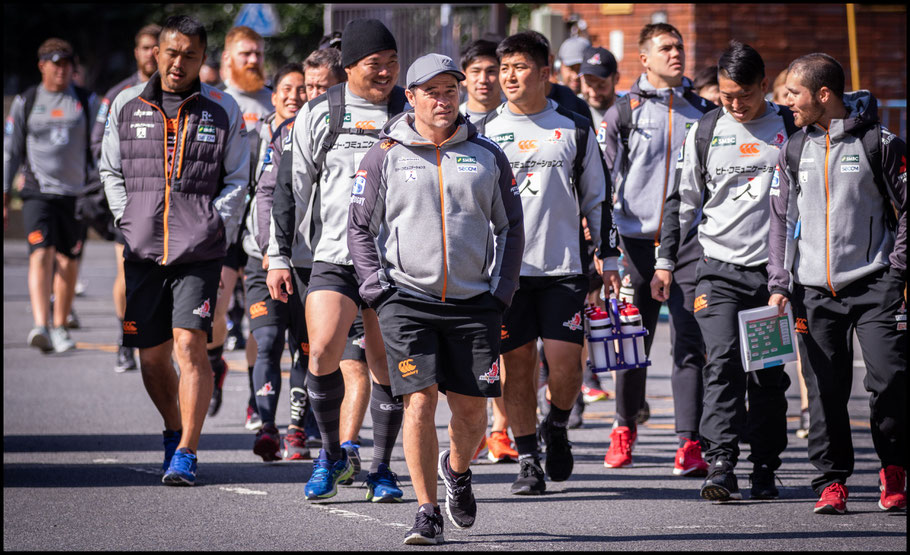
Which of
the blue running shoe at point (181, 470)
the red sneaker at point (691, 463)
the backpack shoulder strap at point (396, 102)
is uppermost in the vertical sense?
the backpack shoulder strap at point (396, 102)

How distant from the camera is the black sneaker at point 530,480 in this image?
24.1 feet

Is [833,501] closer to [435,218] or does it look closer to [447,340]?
[447,340]

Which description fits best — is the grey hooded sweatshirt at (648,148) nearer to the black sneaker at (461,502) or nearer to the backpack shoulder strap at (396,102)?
the backpack shoulder strap at (396,102)

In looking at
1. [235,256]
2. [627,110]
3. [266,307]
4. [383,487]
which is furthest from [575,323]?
[235,256]

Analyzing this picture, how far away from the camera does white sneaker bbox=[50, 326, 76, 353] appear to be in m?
13.2

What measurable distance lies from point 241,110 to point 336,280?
9.12 ft

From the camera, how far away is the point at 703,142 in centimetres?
759

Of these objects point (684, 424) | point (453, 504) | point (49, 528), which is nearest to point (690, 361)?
point (684, 424)

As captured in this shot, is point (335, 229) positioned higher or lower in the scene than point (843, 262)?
higher

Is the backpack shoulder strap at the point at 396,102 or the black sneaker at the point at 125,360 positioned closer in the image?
the backpack shoulder strap at the point at 396,102

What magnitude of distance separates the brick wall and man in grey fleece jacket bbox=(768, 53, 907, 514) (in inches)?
542

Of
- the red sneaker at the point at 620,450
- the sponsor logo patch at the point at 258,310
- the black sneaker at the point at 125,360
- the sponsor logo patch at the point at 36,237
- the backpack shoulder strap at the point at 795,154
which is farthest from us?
the sponsor logo patch at the point at 36,237

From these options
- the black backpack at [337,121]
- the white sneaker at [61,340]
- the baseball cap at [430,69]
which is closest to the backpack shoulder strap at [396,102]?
the black backpack at [337,121]

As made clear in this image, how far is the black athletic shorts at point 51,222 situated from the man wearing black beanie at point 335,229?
610 cm
